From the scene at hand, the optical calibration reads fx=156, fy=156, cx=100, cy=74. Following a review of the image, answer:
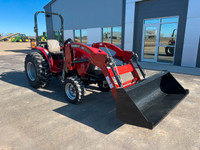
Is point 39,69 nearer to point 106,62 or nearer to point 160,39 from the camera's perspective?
point 106,62

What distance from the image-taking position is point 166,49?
9.77m

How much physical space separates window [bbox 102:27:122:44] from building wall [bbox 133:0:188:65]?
189cm

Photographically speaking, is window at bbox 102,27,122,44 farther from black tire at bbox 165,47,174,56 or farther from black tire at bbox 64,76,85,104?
black tire at bbox 64,76,85,104

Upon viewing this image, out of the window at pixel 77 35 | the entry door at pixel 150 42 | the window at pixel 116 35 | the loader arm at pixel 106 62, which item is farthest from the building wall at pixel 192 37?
the window at pixel 77 35

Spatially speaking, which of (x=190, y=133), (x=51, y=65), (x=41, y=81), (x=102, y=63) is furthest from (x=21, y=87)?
(x=190, y=133)

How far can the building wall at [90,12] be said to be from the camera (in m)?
11.9

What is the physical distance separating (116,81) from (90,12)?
39.2 ft

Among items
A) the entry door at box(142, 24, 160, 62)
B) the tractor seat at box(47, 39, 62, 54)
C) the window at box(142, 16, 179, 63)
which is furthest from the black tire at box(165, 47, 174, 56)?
the tractor seat at box(47, 39, 62, 54)

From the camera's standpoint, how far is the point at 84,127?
9.80 feet

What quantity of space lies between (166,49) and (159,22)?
5.60 ft

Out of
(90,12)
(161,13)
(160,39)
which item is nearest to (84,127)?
(160,39)

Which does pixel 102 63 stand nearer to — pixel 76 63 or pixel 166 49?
pixel 76 63

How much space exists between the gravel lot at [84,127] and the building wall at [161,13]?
5.23m

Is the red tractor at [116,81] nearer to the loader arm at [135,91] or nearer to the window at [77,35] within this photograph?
the loader arm at [135,91]
